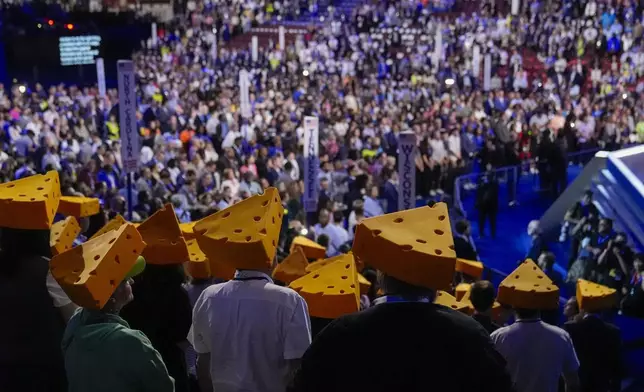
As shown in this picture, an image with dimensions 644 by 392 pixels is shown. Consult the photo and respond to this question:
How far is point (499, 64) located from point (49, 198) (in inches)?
886

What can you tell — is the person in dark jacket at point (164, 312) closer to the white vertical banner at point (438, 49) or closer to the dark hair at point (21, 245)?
the dark hair at point (21, 245)

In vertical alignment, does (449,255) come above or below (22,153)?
above

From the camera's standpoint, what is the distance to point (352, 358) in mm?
2227

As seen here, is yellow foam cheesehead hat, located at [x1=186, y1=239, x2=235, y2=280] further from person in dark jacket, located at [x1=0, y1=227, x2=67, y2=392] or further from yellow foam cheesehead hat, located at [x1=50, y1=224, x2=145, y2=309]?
yellow foam cheesehead hat, located at [x1=50, y1=224, x2=145, y2=309]

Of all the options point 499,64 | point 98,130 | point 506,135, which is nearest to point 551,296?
point 506,135

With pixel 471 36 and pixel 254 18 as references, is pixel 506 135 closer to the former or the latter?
pixel 471 36

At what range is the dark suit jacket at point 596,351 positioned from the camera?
527 cm

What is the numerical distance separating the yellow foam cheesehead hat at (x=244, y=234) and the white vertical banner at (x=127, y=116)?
6.84 metres

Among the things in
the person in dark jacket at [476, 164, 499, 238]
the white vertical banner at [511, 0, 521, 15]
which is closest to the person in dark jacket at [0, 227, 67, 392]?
the person in dark jacket at [476, 164, 499, 238]

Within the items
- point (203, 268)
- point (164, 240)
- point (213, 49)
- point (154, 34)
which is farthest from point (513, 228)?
point (154, 34)

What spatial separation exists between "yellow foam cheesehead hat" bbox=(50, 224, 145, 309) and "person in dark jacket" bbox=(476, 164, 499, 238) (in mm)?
10665

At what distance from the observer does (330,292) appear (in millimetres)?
3996

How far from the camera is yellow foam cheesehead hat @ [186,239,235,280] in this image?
14.8 ft

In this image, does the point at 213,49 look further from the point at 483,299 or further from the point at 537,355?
the point at 537,355
